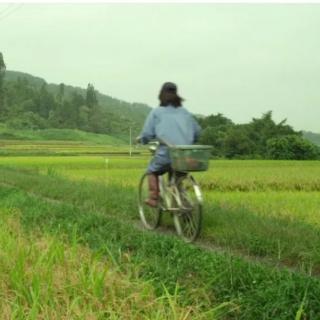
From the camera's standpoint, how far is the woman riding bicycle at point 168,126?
6836 mm

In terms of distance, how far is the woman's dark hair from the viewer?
6891 millimetres

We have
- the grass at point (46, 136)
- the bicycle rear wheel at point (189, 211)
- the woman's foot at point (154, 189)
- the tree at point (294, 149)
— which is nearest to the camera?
the bicycle rear wheel at point (189, 211)

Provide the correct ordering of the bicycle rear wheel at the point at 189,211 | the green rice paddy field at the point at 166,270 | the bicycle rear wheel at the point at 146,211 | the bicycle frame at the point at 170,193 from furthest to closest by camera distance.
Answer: the bicycle rear wheel at the point at 146,211
the bicycle frame at the point at 170,193
the bicycle rear wheel at the point at 189,211
the green rice paddy field at the point at 166,270

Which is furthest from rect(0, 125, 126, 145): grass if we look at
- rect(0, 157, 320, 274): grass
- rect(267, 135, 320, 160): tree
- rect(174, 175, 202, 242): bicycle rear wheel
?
rect(174, 175, 202, 242): bicycle rear wheel

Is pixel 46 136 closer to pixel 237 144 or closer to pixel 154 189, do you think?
pixel 237 144

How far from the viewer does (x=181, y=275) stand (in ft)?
14.7

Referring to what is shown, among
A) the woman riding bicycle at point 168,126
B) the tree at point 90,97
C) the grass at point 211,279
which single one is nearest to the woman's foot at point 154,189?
the woman riding bicycle at point 168,126

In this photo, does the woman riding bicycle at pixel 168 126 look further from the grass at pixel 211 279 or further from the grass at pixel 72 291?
the grass at pixel 72 291

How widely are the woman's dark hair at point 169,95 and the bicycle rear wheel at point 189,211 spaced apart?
921 millimetres

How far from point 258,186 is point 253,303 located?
1147 cm

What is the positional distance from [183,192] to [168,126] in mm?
798

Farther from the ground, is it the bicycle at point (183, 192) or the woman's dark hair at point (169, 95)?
the woman's dark hair at point (169, 95)

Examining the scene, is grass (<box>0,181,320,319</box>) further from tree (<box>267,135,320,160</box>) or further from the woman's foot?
tree (<box>267,135,320,160</box>)

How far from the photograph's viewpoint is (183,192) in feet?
22.1
